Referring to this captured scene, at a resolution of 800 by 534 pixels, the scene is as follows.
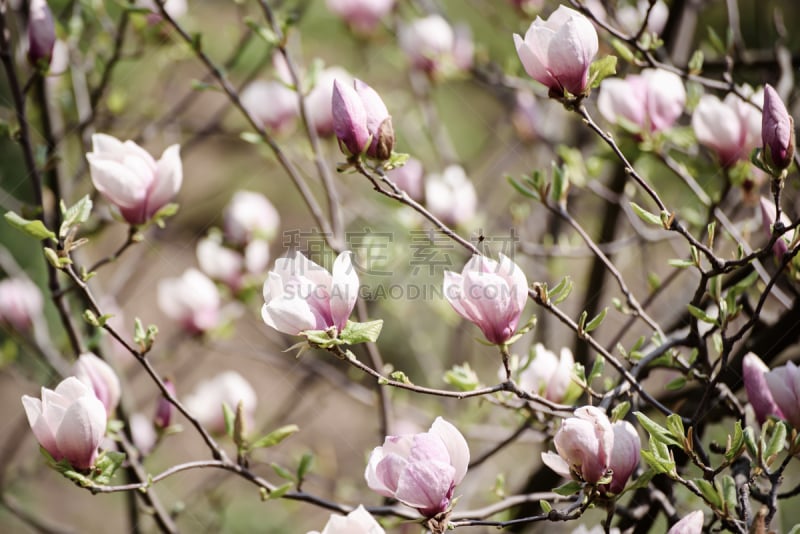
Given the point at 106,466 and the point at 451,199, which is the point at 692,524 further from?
the point at 451,199

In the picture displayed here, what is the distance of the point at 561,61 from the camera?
63cm

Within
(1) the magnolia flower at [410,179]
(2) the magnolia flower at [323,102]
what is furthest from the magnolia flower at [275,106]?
(1) the magnolia flower at [410,179]

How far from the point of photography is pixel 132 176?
2.45 feet

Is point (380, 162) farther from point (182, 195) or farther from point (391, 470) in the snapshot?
point (182, 195)

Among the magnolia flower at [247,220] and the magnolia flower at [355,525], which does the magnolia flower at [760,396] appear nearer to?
the magnolia flower at [355,525]

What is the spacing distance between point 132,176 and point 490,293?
394mm

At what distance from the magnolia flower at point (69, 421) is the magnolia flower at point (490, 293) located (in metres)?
0.32

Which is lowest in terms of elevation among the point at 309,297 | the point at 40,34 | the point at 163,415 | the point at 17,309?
the point at 17,309

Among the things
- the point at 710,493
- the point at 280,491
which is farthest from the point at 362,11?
the point at 710,493

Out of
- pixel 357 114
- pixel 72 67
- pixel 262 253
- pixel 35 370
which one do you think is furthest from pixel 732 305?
pixel 35 370

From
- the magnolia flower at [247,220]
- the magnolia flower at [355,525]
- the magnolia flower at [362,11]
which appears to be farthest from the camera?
the magnolia flower at [362,11]

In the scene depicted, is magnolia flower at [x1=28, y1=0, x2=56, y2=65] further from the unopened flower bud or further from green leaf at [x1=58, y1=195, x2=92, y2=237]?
the unopened flower bud

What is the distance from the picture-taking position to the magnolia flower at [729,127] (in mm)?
815

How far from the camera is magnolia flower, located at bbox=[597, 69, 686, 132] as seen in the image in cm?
85
